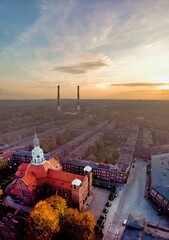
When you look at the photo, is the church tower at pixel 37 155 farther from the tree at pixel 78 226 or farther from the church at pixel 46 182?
the tree at pixel 78 226

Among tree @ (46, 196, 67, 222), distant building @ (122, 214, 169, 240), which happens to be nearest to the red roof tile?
tree @ (46, 196, 67, 222)

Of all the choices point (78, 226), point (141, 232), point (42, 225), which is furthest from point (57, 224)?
point (141, 232)

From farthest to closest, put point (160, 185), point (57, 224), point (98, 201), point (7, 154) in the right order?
point (7, 154)
point (98, 201)
point (160, 185)
point (57, 224)

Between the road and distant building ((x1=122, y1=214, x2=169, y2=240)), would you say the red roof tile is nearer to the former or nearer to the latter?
the road

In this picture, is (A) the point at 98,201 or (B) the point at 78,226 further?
(A) the point at 98,201

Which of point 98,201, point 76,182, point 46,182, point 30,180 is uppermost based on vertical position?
point 76,182

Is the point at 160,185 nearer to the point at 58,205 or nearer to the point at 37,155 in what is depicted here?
the point at 58,205

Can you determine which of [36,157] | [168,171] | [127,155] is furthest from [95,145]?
[36,157]
